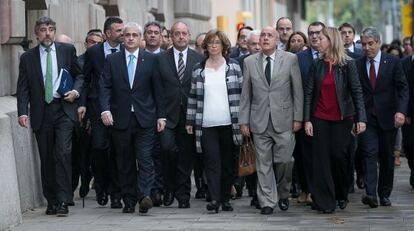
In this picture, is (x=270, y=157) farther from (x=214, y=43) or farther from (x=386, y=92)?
(x=386, y=92)

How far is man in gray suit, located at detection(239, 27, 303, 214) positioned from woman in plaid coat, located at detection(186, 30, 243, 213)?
151mm

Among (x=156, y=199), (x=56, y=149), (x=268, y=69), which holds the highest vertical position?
(x=268, y=69)

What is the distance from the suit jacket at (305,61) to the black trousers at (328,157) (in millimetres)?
833

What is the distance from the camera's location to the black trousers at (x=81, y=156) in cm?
1556

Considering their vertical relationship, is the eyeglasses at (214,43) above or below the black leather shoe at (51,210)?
above

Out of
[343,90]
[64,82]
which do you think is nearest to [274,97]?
[343,90]

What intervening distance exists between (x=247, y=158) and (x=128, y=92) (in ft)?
4.79

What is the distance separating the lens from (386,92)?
15164mm

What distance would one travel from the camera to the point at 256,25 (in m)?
43.9

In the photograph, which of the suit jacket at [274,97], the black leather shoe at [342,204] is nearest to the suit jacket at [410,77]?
the black leather shoe at [342,204]

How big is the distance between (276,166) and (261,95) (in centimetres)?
79

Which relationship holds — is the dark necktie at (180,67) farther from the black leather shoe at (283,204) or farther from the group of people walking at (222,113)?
the black leather shoe at (283,204)

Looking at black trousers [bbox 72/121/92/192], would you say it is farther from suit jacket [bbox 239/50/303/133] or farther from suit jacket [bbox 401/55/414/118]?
suit jacket [bbox 401/55/414/118]

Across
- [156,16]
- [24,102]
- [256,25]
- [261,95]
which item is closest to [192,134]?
[261,95]
